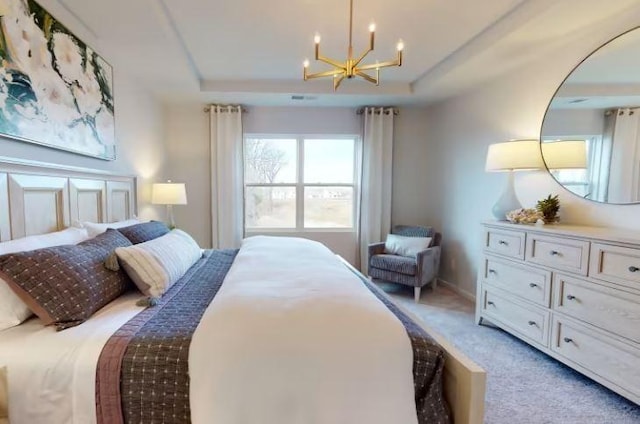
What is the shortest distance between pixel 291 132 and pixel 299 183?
736 millimetres

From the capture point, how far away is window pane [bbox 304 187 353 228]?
4656 millimetres

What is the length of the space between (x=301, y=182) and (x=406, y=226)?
5.38ft

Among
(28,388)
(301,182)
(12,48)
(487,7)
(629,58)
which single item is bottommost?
(28,388)

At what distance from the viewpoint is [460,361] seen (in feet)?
3.85

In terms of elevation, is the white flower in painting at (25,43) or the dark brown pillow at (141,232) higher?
the white flower in painting at (25,43)

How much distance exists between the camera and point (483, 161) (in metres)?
3.54

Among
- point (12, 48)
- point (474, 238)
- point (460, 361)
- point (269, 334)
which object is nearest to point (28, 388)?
point (269, 334)

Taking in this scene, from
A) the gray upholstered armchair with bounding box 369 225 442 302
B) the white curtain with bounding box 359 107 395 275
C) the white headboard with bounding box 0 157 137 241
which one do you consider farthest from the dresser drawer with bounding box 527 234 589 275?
the white headboard with bounding box 0 157 137 241

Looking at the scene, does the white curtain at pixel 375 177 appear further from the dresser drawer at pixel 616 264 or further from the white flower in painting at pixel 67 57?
the white flower in painting at pixel 67 57

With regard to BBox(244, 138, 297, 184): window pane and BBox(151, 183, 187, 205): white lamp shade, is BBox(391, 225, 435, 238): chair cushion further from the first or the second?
BBox(151, 183, 187, 205): white lamp shade

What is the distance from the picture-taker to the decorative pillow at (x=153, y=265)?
64.9 inches

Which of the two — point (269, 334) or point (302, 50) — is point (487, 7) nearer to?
point (302, 50)

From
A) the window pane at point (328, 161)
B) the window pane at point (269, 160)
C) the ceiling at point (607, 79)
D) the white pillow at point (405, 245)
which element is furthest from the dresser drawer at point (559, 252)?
the window pane at point (269, 160)

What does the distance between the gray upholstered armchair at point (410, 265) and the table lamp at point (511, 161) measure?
3.29 ft
